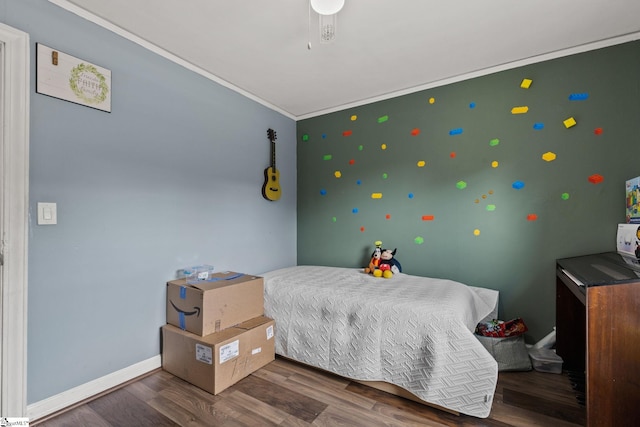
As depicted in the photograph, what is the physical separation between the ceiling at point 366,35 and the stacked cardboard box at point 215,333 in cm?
165

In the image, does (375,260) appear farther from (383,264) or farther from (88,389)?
(88,389)

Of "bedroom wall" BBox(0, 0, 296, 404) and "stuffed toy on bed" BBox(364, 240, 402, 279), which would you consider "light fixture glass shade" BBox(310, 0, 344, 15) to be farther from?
"stuffed toy on bed" BBox(364, 240, 402, 279)

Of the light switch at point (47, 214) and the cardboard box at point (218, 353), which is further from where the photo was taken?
the cardboard box at point (218, 353)

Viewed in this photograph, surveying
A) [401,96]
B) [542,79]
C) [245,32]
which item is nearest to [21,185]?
[245,32]

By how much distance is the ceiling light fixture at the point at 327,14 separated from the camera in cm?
136

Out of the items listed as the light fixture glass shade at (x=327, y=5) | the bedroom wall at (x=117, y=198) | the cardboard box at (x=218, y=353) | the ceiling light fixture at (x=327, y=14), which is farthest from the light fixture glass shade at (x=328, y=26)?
the cardboard box at (x=218, y=353)

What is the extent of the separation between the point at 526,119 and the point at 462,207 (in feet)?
2.61

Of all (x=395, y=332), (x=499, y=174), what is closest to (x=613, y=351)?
(x=395, y=332)

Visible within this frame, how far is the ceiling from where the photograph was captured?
157 centimetres

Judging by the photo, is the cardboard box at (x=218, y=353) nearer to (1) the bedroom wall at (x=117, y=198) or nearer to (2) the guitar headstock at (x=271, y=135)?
(1) the bedroom wall at (x=117, y=198)

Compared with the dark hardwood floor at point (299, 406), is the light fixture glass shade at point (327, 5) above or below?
above

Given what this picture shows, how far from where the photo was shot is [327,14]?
145 centimetres

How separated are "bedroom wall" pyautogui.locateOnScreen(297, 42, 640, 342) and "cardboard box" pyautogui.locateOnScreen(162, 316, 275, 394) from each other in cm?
127

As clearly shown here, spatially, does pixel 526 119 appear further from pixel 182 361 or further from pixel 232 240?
pixel 182 361
